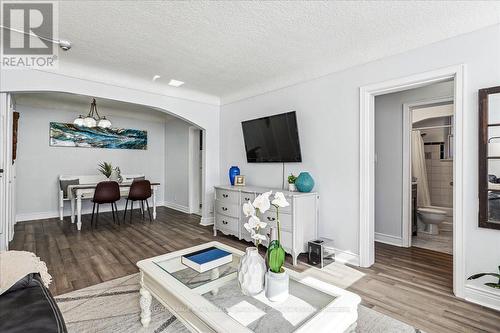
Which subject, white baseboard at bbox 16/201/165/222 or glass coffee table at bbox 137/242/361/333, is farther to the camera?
white baseboard at bbox 16/201/165/222

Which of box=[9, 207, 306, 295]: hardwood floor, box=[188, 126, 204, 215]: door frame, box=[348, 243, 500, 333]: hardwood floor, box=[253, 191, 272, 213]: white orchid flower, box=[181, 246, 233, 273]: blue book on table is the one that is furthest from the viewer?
box=[188, 126, 204, 215]: door frame

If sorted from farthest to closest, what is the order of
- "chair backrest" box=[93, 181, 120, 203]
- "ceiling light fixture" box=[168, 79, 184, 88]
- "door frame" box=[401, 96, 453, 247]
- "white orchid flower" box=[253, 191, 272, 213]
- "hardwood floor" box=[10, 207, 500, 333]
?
"chair backrest" box=[93, 181, 120, 203], "ceiling light fixture" box=[168, 79, 184, 88], "door frame" box=[401, 96, 453, 247], "hardwood floor" box=[10, 207, 500, 333], "white orchid flower" box=[253, 191, 272, 213]

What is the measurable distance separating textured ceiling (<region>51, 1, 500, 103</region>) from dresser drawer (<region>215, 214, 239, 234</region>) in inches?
82.9

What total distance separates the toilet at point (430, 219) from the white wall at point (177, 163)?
4628mm

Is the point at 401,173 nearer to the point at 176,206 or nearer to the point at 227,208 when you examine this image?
the point at 227,208

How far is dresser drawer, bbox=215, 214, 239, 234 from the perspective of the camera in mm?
3703

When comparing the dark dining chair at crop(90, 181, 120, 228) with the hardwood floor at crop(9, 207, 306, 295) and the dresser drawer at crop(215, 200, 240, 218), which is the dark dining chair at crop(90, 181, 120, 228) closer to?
the hardwood floor at crop(9, 207, 306, 295)

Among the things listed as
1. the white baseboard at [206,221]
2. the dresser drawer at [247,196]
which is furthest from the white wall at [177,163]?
the dresser drawer at [247,196]

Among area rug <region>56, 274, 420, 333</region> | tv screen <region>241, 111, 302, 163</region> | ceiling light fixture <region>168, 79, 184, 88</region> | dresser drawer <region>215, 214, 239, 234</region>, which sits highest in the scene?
ceiling light fixture <region>168, 79, 184, 88</region>

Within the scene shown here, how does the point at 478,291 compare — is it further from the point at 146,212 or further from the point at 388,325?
the point at 146,212

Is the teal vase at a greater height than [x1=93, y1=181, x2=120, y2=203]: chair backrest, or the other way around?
the teal vase

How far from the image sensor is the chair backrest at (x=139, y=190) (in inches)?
195

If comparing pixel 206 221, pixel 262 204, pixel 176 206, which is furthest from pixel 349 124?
pixel 176 206

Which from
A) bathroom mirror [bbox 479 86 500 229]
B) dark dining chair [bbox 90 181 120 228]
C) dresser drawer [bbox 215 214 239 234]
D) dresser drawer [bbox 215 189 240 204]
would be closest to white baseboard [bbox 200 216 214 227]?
dresser drawer [bbox 215 214 239 234]
